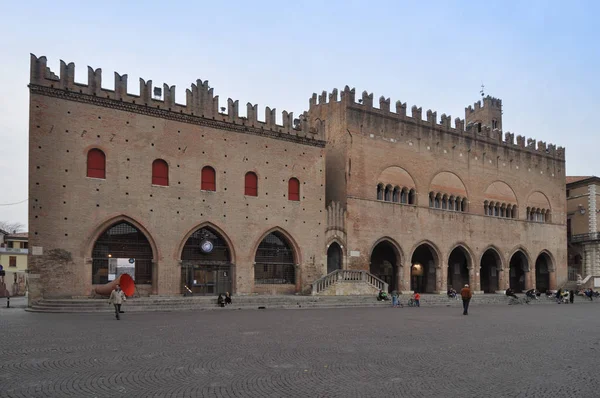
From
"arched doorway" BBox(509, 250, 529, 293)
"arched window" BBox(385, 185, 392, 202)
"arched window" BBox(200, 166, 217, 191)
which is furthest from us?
"arched doorway" BBox(509, 250, 529, 293)

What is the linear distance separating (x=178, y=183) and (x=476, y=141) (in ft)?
74.5

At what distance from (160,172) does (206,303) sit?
22.5ft

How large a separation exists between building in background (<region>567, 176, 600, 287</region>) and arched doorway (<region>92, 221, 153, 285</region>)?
35544 mm

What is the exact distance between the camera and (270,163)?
92.4ft

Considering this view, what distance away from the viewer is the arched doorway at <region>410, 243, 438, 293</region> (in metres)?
35.4

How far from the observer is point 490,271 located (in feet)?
130

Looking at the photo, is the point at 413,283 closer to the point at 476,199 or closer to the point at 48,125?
the point at 476,199

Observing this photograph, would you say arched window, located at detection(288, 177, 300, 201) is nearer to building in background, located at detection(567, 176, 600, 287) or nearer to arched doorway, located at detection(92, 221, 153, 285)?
arched doorway, located at detection(92, 221, 153, 285)

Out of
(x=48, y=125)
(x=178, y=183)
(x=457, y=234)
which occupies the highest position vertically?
(x=48, y=125)

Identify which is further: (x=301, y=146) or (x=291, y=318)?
(x=301, y=146)

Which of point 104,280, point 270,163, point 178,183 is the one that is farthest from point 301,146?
point 104,280

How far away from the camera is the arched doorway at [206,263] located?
25.4 metres

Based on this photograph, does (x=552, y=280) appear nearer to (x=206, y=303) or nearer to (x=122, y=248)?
(x=206, y=303)

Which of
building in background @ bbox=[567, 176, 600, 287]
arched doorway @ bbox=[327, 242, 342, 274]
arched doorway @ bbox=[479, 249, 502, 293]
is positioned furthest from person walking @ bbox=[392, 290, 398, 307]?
building in background @ bbox=[567, 176, 600, 287]
